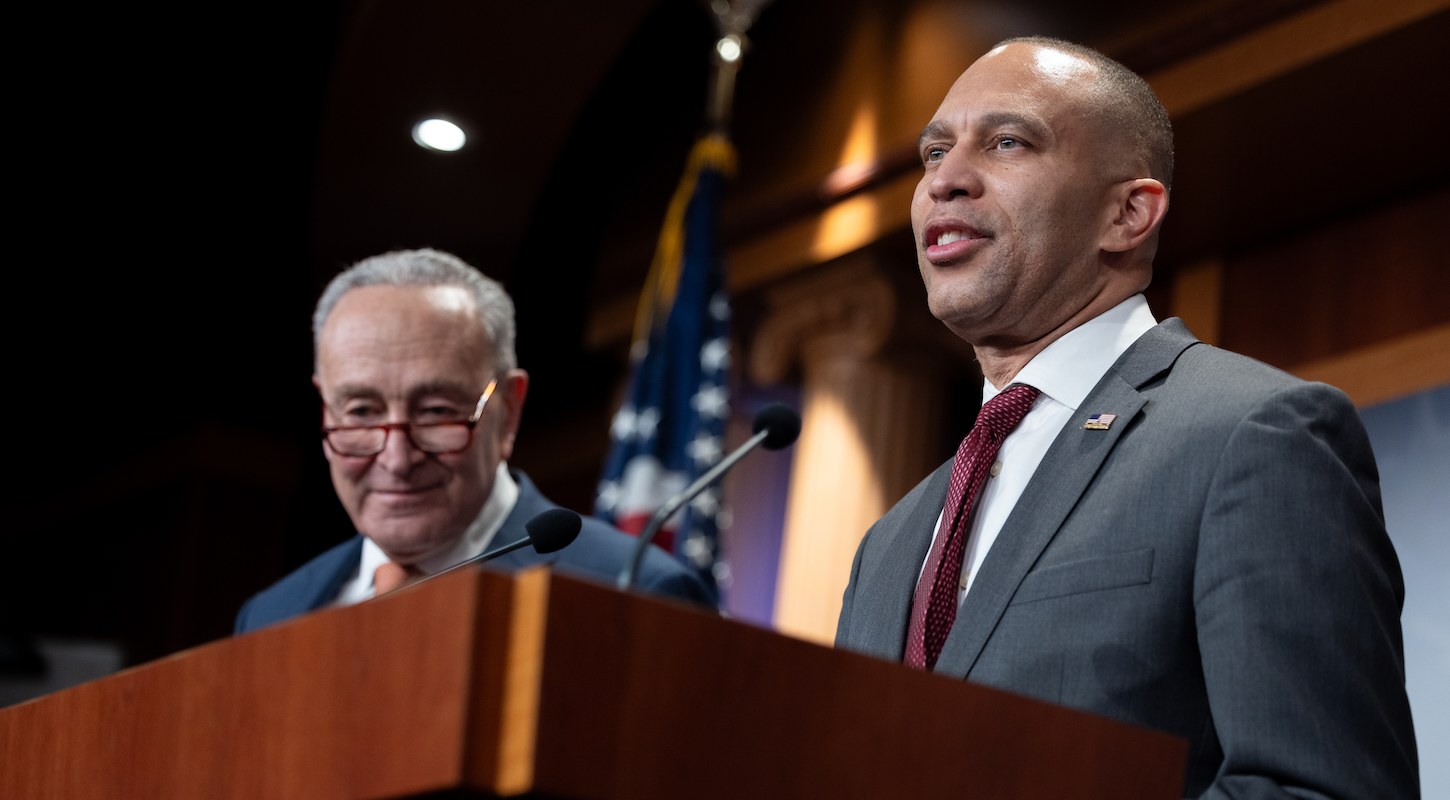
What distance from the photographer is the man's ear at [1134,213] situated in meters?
1.98

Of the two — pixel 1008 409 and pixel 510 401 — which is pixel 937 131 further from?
pixel 510 401

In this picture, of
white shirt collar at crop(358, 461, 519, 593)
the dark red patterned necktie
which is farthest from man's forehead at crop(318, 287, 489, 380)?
the dark red patterned necktie

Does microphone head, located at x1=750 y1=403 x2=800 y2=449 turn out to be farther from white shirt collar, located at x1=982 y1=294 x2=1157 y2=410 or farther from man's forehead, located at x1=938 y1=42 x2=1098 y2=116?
man's forehead, located at x1=938 y1=42 x2=1098 y2=116

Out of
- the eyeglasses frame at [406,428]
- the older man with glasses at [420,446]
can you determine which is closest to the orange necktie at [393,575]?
the older man with glasses at [420,446]

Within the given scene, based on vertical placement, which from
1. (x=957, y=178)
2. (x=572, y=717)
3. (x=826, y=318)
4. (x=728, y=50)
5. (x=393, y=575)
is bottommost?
(x=572, y=717)

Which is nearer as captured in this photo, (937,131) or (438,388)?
(937,131)

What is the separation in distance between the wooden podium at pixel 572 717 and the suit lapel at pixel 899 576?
0.58 metres

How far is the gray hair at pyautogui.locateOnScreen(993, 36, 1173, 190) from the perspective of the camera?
2.05 metres

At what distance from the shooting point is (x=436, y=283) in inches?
117

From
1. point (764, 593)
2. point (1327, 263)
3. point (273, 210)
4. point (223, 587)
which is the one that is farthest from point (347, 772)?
point (223, 587)

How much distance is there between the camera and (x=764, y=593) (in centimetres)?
651

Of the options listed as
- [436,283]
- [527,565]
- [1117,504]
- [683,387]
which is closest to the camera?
[1117,504]

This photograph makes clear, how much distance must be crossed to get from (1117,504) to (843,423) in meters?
4.14

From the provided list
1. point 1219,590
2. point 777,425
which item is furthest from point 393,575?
point 1219,590
